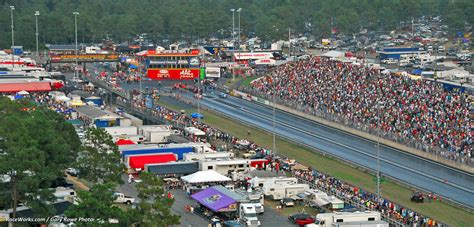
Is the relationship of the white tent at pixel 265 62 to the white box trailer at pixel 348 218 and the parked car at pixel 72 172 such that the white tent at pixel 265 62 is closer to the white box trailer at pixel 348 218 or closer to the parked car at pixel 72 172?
the parked car at pixel 72 172

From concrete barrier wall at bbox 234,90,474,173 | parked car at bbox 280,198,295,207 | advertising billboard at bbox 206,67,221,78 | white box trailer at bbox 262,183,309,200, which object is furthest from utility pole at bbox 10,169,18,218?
advertising billboard at bbox 206,67,221,78

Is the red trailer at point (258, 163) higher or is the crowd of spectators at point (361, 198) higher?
the red trailer at point (258, 163)

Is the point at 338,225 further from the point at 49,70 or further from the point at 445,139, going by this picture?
the point at 49,70

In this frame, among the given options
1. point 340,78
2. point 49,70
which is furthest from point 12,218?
point 49,70

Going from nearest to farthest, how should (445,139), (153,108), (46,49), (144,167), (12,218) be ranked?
1. (12,218)
2. (144,167)
3. (445,139)
4. (153,108)
5. (46,49)

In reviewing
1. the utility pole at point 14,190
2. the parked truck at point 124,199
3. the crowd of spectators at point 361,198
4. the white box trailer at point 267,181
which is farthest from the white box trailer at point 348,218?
the utility pole at point 14,190

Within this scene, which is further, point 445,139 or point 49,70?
point 49,70
